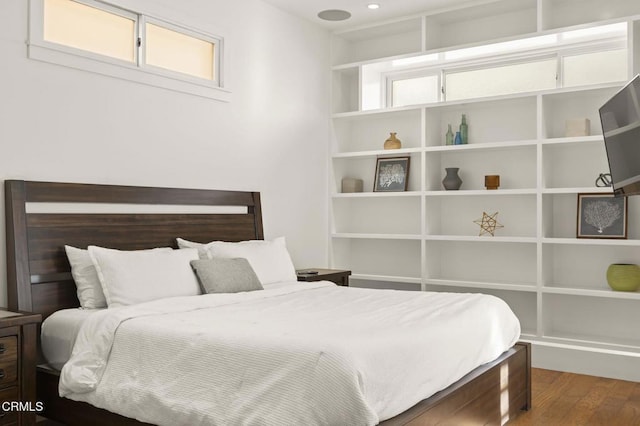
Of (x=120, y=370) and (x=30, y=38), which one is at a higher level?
(x=30, y=38)

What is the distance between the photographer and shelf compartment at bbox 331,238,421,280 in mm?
5555

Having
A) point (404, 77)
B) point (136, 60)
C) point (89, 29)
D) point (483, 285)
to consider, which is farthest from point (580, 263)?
point (89, 29)

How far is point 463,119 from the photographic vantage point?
Answer: 5.17m

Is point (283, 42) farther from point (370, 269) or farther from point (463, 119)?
point (370, 269)

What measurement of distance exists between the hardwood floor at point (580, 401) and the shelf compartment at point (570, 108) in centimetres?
183

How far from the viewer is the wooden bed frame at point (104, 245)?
107 inches

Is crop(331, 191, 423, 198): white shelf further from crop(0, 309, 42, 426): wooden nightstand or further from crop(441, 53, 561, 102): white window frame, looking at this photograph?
crop(0, 309, 42, 426): wooden nightstand

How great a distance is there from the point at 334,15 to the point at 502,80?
1572 mm

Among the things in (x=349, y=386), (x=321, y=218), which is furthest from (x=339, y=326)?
(x=321, y=218)

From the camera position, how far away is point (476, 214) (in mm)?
5195

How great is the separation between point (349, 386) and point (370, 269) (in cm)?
379

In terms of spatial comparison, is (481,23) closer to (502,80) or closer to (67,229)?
(502,80)

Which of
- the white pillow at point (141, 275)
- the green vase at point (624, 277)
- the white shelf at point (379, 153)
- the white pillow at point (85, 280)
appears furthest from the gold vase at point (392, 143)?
the white pillow at point (85, 280)

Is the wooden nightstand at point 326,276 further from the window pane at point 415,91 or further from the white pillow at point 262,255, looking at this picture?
the window pane at point 415,91
